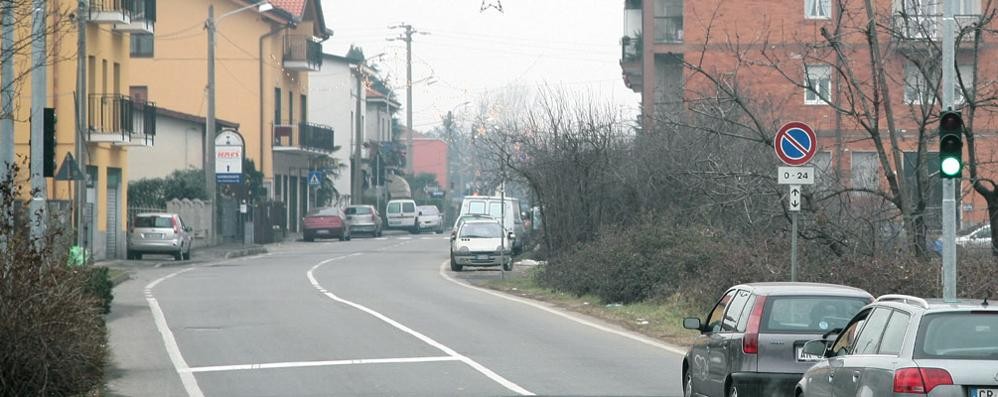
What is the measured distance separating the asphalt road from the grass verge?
0.49m

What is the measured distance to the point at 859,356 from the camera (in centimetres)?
899

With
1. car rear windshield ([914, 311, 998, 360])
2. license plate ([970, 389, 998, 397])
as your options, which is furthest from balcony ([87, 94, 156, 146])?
license plate ([970, 389, 998, 397])

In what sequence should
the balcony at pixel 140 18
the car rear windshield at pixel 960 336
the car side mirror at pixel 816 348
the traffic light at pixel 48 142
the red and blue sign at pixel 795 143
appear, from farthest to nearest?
the balcony at pixel 140 18 → the traffic light at pixel 48 142 → the red and blue sign at pixel 795 143 → the car side mirror at pixel 816 348 → the car rear windshield at pixel 960 336

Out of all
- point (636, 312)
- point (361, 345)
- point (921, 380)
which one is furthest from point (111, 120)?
point (921, 380)

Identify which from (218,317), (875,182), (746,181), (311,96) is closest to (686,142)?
(875,182)

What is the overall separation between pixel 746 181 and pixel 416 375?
9.43 metres

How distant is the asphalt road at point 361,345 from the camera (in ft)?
47.7

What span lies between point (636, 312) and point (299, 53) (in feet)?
161

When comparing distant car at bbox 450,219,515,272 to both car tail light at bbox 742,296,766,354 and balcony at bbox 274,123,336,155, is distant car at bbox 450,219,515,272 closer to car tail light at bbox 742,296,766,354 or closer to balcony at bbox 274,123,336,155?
car tail light at bbox 742,296,766,354

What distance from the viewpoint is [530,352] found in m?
17.8

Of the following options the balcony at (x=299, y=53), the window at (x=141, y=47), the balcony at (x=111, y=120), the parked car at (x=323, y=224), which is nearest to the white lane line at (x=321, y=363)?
the balcony at (x=111, y=120)

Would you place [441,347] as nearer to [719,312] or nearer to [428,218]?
[719,312]

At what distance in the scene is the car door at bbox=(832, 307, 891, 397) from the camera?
881 cm

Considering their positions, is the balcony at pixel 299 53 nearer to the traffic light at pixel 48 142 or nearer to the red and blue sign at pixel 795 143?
the traffic light at pixel 48 142
